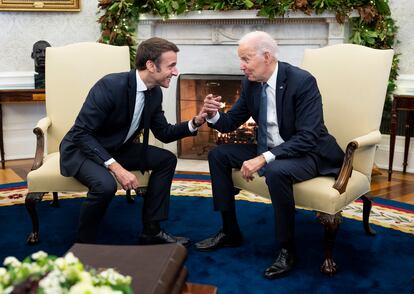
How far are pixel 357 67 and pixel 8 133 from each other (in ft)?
11.8

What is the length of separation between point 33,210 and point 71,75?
0.92m

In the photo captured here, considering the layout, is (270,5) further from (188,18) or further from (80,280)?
(80,280)

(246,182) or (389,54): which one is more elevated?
(389,54)

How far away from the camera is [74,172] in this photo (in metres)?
2.85

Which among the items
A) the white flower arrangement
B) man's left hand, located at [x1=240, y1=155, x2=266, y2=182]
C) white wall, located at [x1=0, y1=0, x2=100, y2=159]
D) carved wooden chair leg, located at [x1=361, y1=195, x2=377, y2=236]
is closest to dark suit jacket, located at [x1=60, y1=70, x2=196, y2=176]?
man's left hand, located at [x1=240, y1=155, x2=266, y2=182]

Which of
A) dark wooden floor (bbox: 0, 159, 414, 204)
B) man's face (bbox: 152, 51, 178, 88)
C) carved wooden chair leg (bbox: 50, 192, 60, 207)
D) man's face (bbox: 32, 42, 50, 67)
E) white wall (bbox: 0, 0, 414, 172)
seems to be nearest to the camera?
man's face (bbox: 152, 51, 178, 88)

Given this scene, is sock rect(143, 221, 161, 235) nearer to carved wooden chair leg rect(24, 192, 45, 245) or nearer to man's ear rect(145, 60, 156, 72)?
carved wooden chair leg rect(24, 192, 45, 245)

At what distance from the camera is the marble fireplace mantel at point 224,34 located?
4617 millimetres

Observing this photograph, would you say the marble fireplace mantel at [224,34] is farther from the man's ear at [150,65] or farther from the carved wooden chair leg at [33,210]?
the carved wooden chair leg at [33,210]

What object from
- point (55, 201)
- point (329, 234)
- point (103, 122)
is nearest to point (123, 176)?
point (103, 122)

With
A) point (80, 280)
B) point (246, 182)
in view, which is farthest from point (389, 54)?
Result: point (80, 280)

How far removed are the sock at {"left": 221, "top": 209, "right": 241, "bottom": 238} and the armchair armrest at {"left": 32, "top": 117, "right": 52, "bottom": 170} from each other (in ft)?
3.69

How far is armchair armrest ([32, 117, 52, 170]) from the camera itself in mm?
3090

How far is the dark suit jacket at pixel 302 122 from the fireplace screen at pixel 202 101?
215 centimetres
